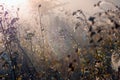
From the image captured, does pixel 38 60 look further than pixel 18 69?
Yes

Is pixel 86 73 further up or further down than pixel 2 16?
further down

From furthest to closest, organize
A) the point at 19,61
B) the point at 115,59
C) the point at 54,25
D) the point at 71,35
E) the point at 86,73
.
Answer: the point at 54,25, the point at 71,35, the point at 19,61, the point at 86,73, the point at 115,59

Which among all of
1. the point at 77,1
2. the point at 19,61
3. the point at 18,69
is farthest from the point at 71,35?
the point at 77,1

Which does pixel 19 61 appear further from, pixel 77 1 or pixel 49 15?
pixel 77 1

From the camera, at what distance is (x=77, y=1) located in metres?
19.3

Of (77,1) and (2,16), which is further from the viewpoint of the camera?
(77,1)

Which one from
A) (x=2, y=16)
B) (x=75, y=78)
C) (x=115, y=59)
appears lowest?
(x=75, y=78)

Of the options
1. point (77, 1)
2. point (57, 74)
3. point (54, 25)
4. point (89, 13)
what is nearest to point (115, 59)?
point (57, 74)

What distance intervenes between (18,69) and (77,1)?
11.2 m

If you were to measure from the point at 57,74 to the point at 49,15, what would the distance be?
5.50m

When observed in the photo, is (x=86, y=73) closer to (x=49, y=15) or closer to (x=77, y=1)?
(x=49, y=15)

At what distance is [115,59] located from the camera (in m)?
7.40

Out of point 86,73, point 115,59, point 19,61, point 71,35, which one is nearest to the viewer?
point 115,59

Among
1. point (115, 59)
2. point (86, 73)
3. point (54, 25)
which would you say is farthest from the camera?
point (54, 25)
